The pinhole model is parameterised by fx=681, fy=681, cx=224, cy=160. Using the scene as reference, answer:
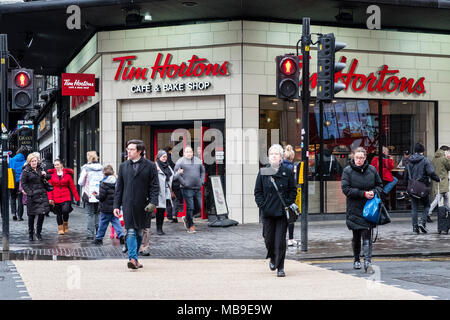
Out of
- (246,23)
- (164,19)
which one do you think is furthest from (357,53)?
(164,19)

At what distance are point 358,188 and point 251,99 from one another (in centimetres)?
803

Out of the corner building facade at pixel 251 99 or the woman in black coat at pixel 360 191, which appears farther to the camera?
the corner building facade at pixel 251 99

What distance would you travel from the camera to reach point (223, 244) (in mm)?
12992

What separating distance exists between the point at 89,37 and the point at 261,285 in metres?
13.9

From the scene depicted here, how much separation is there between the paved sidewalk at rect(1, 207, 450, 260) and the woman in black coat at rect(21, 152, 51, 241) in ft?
1.61

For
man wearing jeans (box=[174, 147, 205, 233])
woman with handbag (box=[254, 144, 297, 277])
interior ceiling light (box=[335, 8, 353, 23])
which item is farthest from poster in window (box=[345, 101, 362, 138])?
woman with handbag (box=[254, 144, 297, 277])

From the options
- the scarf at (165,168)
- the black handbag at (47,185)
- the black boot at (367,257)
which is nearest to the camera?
the black boot at (367,257)

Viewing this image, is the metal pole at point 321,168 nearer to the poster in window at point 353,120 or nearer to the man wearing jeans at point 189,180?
the poster in window at point 353,120

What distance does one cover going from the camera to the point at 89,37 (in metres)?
20.5

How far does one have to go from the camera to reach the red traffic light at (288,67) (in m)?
11.7

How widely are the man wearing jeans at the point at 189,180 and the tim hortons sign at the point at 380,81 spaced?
15.1 feet

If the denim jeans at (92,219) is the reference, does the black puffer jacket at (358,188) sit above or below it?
above

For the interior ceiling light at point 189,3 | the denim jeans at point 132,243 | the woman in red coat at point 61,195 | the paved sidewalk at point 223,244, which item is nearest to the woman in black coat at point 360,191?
the paved sidewalk at point 223,244

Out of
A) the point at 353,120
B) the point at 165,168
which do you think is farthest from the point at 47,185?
the point at 353,120
